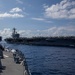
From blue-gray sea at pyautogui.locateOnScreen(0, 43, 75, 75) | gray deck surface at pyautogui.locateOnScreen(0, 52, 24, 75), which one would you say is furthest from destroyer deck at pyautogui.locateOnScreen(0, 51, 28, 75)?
blue-gray sea at pyautogui.locateOnScreen(0, 43, 75, 75)

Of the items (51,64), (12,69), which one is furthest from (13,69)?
(51,64)

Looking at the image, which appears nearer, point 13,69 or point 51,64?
point 13,69

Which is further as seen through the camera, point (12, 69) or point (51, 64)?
point (51, 64)

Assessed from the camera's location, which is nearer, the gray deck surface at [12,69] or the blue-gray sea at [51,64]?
the gray deck surface at [12,69]

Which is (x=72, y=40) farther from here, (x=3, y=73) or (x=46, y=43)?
(x=3, y=73)

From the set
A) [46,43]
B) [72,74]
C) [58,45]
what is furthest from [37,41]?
[72,74]

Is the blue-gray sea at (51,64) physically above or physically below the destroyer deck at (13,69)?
below

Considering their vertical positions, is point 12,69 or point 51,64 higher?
point 12,69

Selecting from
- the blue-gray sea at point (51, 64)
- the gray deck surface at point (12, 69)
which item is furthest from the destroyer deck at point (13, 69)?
the blue-gray sea at point (51, 64)

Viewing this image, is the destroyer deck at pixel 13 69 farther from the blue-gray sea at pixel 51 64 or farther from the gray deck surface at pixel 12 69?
the blue-gray sea at pixel 51 64

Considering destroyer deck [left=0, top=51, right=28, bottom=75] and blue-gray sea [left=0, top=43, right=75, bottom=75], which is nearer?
destroyer deck [left=0, top=51, right=28, bottom=75]

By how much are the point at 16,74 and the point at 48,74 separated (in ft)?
49.5

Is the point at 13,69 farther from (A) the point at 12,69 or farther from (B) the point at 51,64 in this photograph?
(B) the point at 51,64

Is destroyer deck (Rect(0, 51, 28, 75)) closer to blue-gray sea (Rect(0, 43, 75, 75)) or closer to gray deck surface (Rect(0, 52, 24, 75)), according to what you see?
gray deck surface (Rect(0, 52, 24, 75))
